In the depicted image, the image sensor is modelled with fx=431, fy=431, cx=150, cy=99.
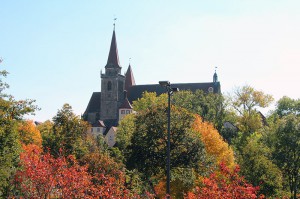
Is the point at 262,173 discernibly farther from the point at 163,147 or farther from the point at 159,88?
the point at 159,88

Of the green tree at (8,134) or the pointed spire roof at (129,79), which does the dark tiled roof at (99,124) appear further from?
the green tree at (8,134)

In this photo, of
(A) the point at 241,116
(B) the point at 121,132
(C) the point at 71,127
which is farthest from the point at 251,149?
(A) the point at 241,116

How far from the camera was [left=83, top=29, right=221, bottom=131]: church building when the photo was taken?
351ft

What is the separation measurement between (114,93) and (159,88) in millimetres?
11671

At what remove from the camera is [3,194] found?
27.4 metres

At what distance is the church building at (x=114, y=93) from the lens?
107125 mm

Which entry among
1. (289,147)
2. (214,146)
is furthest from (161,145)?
(289,147)

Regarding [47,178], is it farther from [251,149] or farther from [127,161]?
[251,149]

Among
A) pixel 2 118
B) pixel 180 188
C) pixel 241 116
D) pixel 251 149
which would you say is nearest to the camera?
pixel 2 118

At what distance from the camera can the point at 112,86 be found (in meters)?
110

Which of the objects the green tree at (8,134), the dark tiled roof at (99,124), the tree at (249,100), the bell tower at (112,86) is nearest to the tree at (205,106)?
the tree at (249,100)

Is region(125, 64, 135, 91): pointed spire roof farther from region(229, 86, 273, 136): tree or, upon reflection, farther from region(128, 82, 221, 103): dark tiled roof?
region(229, 86, 273, 136): tree

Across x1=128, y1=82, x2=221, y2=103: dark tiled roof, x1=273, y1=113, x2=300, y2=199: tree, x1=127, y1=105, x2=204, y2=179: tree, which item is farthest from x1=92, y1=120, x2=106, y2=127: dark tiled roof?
x1=273, y1=113, x2=300, y2=199: tree

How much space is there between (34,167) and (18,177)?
1878 millimetres
